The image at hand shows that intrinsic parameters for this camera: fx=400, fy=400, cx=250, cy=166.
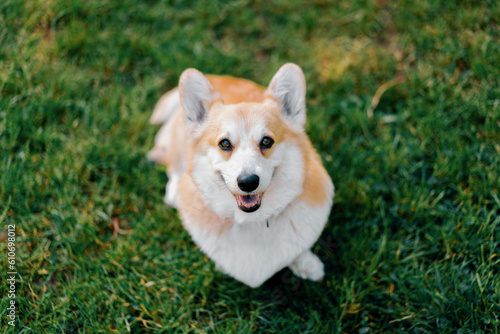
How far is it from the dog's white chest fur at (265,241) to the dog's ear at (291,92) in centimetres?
57

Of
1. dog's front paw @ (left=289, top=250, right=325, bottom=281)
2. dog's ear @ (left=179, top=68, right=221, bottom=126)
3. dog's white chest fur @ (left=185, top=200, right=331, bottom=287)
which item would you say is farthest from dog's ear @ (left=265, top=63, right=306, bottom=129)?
dog's front paw @ (left=289, top=250, right=325, bottom=281)

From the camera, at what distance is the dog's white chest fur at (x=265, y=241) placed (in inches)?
104

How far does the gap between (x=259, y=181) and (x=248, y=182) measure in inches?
2.7

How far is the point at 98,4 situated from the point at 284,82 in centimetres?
282

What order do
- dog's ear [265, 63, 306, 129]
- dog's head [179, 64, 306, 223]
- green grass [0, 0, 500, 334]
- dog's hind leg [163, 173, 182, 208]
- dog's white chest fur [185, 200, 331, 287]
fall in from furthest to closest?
1. dog's hind leg [163, 173, 182, 208]
2. green grass [0, 0, 500, 334]
3. dog's white chest fur [185, 200, 331, 287]
4. dog's ear [265, 63, 306, 129]
5. dog's head [179, 64, 306, 223]

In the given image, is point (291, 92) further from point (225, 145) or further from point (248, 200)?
point (248, 200)

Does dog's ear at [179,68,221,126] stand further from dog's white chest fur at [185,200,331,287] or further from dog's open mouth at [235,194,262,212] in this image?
dog's white chest fur at [185,200,331,287]

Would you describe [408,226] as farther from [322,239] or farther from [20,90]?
[20,90]

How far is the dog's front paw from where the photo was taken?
2953 mm

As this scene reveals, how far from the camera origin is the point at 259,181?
88.4 inches

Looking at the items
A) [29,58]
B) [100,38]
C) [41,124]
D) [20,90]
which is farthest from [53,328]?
[100,38]

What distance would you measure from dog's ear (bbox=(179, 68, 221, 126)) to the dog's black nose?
623 millimetres

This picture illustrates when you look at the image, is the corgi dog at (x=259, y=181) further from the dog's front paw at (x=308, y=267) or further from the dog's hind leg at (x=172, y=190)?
the dog's hind leg at (x=172, y=190)

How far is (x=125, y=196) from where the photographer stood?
3.54 meters
